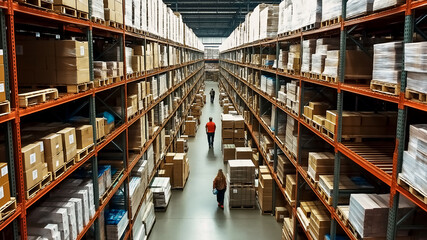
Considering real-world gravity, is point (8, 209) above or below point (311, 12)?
below

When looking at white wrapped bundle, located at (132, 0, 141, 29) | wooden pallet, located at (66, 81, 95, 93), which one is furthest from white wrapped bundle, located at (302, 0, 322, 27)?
wooden pallet, located at (66, 81, 95, 93)

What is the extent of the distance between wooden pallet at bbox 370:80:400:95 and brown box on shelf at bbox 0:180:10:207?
399 centimetres

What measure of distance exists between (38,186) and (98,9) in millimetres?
2936

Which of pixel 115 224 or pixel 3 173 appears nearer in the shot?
pixel 3 173

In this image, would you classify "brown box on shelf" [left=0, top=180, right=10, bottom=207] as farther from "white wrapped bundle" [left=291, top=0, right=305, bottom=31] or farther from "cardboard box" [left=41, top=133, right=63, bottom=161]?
"white wrapped bundle" [left=291, top=0, right=305, bottom=31]

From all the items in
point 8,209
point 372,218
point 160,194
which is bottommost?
point 160,194

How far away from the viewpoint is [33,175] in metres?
3.76

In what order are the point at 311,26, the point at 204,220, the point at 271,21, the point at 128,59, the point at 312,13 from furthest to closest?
the point at 271,21 → the point at 204,220 → the point at 128,59 → the point at 311,26 → the point at 312,13

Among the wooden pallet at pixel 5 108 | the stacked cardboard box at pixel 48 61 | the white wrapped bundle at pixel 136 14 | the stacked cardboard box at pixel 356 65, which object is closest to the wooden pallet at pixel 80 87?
the stacked cardboard box at pixel 48 61

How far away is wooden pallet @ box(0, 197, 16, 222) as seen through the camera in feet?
10.4

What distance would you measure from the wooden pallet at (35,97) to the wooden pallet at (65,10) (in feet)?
3.17

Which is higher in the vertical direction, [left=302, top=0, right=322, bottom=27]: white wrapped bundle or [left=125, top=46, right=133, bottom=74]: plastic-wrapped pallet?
[left=302, top=0, right=322, bottom=27]: white wrapped bundle

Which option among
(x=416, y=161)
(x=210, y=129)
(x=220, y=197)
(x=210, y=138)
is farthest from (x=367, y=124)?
(x=210, y=138)

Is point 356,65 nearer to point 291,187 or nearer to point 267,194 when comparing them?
point 291,187
